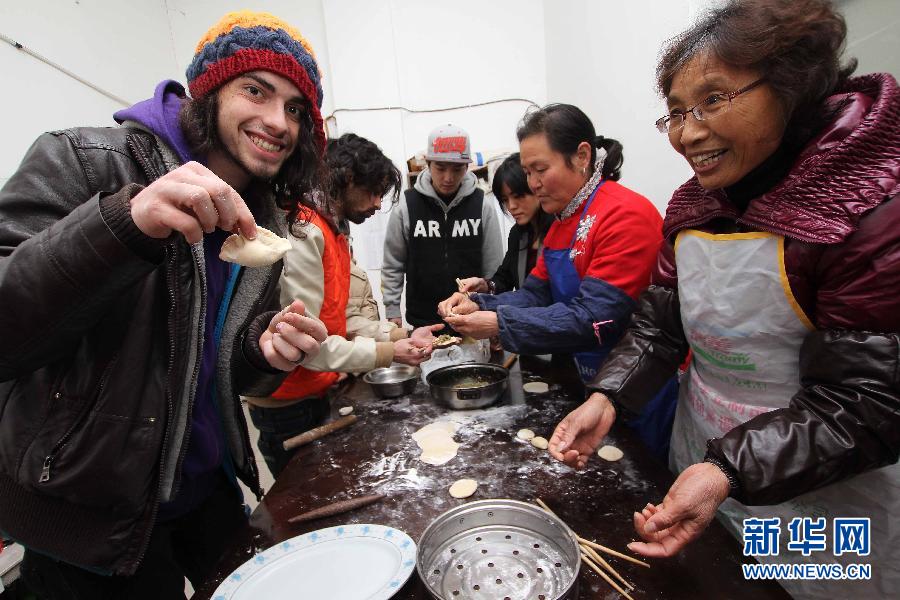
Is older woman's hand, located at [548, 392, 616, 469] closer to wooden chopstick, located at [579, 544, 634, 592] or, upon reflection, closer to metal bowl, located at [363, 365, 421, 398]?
wooden chopstick, located at [579, 544, 634, 592]

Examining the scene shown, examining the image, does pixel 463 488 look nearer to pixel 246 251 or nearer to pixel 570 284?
pixel 246 251

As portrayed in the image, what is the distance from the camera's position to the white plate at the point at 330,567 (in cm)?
97

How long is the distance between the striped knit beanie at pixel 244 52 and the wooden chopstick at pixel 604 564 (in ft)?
5.26

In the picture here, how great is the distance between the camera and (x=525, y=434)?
64.1 inches

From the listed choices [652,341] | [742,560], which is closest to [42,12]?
[652,341]

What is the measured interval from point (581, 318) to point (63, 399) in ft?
5.69

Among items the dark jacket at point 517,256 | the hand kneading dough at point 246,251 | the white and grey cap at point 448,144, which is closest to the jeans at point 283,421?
the hand kneading dough at point 246,251

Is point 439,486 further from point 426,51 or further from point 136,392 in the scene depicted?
point 426,51

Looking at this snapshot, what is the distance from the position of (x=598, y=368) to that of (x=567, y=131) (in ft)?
3.69

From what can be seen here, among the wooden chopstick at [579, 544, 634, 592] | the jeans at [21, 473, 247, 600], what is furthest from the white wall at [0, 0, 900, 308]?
the jeans at [21, 473, 247, 600]

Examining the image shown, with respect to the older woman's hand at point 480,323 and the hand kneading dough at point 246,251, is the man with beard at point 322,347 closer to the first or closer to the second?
the older woman's hand at point 480,323

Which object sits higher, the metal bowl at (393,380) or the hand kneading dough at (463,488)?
the hand kneading dough at (463,488)

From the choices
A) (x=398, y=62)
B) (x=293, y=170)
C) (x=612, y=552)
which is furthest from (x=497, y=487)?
(x=398, y=62)

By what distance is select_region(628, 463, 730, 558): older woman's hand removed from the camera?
91 centimetres
